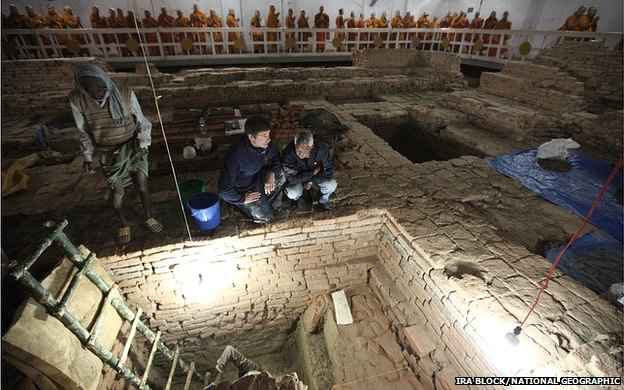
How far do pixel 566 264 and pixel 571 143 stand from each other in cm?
350

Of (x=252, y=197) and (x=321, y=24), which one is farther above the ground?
(x=321, y=24)

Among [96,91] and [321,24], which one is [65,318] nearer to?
[96,91]

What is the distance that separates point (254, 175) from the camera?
11.8 feet

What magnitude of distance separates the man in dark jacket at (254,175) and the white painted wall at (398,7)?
589 inches

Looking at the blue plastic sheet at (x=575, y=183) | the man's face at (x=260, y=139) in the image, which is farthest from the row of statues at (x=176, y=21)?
the blue plastic sheet at (x=575, y=183)

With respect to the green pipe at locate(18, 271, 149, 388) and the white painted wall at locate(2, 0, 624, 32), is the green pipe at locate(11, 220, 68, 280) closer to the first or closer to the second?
the green pipe at locate(18, 271, 149, 388)

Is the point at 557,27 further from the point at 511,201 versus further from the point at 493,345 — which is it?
the point at 493,345

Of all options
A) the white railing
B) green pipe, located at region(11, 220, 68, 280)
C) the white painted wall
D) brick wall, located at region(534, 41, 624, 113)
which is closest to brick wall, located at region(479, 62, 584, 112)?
brick wall, located at region(534, 41, 624, 113)

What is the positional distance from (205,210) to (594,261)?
510cm

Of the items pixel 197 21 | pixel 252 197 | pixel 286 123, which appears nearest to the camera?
pixel 252 197

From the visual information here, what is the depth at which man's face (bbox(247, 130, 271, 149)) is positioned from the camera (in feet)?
10.2

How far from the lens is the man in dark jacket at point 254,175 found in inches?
125

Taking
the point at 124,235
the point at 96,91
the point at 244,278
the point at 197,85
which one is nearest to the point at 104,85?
the point at 96,91

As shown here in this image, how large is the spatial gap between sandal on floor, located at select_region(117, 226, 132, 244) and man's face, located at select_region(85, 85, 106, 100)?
1528 mm
